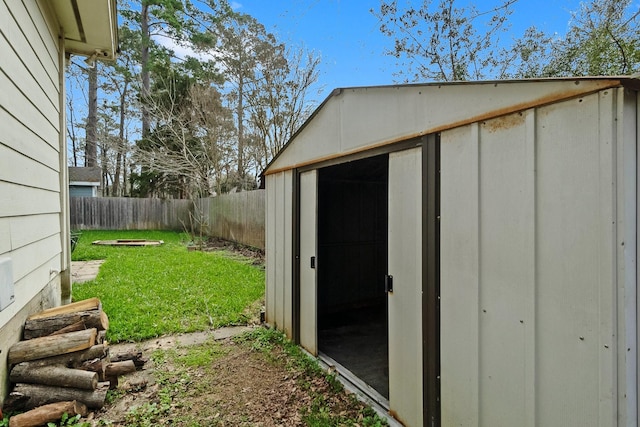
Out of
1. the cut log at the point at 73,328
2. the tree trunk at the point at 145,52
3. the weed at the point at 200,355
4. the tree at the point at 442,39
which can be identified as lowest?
the weed at the point at 200,355

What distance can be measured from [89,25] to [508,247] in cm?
485

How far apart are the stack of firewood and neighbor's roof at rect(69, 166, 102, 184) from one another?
56.2 ft

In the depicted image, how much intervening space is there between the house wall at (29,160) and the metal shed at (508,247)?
2439 millimetres

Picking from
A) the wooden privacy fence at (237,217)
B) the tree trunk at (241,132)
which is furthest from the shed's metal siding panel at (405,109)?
the tree trunk at (241,132)

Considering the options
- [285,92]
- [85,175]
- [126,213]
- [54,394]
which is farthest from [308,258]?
[85,175]

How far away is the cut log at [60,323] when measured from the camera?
2.75 meters

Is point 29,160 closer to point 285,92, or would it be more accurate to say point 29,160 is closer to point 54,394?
point 54,394

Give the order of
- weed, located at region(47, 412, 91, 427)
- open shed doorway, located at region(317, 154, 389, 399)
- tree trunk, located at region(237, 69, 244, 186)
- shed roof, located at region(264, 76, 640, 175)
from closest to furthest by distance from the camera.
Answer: shed roof, located at region(264, 76, 640, 175)
weed, located at region(47, 412, 91, 427)
open shed doorway, located at region(317, 154, 389, 399)
tree trunk, located at region(237, 69, 244, 186)

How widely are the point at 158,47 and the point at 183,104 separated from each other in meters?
4.03

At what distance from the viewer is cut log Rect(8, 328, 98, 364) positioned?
2.52 metres

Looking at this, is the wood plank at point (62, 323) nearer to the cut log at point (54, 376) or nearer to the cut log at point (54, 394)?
the cut log at point (54, 376)

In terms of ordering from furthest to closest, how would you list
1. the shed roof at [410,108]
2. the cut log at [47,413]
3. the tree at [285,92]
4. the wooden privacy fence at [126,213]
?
the wooden privacy fence at [126,213] < the tree at [285,92] < the cut log at [47,413] < the shed roof at [410,108]

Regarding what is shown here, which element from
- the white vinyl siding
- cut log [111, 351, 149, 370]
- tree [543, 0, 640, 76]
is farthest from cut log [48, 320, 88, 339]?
tree [543, 0, 640, 76]

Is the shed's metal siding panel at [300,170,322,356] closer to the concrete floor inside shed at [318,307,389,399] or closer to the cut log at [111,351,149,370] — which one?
the concrete floor inside shed at [318,307,389,399]
